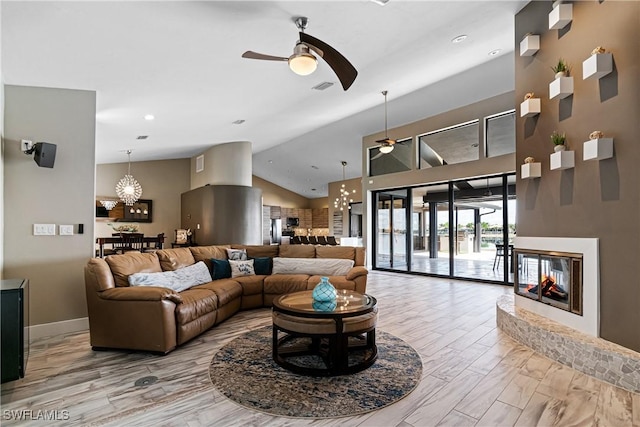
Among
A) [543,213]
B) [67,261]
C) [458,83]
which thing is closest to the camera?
[543,213]

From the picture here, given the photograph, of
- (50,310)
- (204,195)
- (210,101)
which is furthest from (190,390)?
(204,195)

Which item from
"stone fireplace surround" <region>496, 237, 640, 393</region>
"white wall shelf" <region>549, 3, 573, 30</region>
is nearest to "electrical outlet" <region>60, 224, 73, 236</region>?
"stone fireplace surround" <region>496, 237, 640, 393</region>

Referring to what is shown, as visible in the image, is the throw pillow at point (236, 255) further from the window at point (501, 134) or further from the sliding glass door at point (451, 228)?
the window at point (501, 134)

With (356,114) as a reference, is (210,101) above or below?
below

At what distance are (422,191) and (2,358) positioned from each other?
817 centimetres

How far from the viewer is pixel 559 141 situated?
3.36 meters

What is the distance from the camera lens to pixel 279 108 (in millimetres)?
6066

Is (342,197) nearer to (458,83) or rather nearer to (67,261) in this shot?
(458,83)

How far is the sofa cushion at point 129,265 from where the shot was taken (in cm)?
364

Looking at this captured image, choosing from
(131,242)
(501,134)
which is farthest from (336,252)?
(501,134)

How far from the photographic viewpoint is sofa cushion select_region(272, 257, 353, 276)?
17.3 ft

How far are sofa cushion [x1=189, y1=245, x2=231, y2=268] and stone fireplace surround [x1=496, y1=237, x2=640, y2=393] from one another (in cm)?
413

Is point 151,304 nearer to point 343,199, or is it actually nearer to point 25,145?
point 25,145

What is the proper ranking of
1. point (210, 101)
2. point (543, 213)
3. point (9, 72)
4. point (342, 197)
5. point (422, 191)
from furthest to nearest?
point (342, 197) → point (422, 191) → point (210, 101) → point (543, 213) → point (9, 72)
